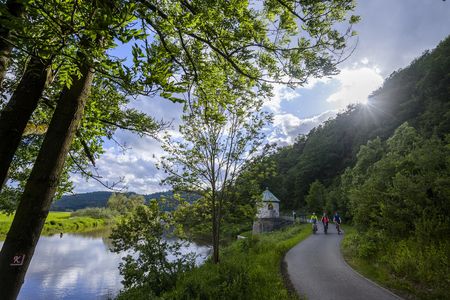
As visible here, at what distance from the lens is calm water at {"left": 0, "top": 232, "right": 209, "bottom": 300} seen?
63.5 ft

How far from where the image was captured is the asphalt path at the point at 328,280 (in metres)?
7.60

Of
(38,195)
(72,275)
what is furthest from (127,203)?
(38,195)

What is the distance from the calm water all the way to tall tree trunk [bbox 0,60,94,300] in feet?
39.4

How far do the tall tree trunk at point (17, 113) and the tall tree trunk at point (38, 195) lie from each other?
0.36m

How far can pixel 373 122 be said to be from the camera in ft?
240

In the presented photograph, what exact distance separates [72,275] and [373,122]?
245 ft

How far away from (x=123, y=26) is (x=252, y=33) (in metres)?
2.51

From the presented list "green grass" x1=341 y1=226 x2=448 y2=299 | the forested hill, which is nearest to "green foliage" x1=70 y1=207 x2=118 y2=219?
the forested hill

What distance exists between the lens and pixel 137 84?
6.98ft

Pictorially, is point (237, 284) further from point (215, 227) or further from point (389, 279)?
point (389, 279)

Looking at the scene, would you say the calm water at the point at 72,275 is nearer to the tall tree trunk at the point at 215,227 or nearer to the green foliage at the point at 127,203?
the tall tree trunk at the point at 215,227

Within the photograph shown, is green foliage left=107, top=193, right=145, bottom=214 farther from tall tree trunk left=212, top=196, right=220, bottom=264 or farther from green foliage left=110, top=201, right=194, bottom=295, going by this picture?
tall tree trunk left=212, top=196, right=220, bottom=264

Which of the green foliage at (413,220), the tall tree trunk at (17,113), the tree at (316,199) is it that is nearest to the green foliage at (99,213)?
the tree at (316,199)

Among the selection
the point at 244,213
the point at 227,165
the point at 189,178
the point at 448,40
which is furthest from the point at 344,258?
the point at 448,40
